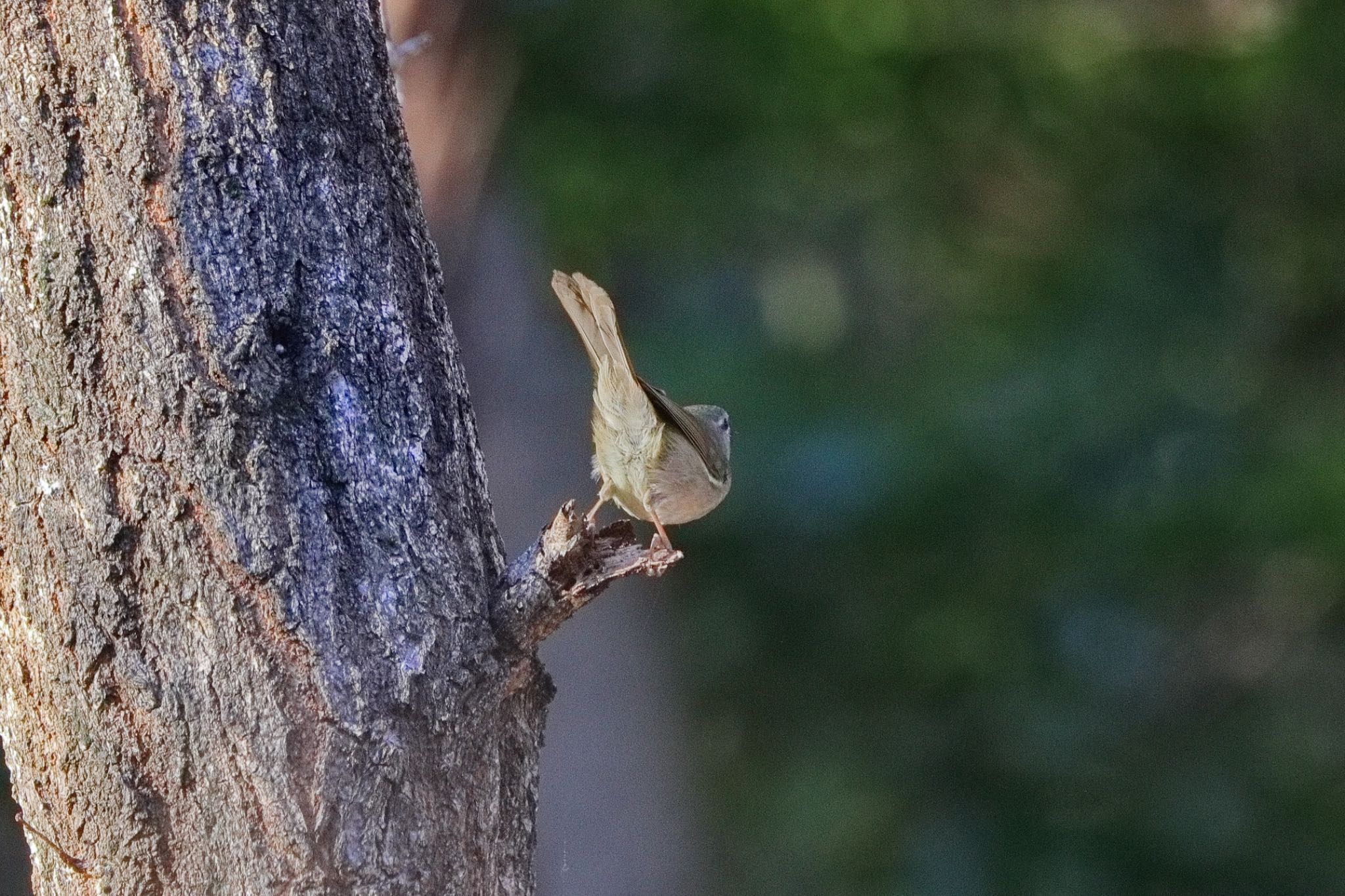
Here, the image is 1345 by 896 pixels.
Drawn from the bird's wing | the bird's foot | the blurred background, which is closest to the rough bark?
the bird's foot

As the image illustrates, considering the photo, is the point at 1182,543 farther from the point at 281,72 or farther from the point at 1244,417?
the point at 281,72

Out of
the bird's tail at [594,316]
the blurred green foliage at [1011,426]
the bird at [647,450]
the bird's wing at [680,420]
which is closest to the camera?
the bird's tail at [594,316]

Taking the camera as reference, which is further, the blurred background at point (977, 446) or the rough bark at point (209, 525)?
the blurred background at point (977, 446)

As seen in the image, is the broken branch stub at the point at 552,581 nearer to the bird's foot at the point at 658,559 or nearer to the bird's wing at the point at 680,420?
the bird's foot at the point at 658,559

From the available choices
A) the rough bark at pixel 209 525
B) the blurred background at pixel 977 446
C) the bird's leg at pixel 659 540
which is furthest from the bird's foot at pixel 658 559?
the blurred background at pixel 977 446

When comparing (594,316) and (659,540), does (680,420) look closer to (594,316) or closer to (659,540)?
(594,316)

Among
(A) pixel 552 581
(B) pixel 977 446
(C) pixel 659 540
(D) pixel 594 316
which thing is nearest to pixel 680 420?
(D) pixel 594 316
